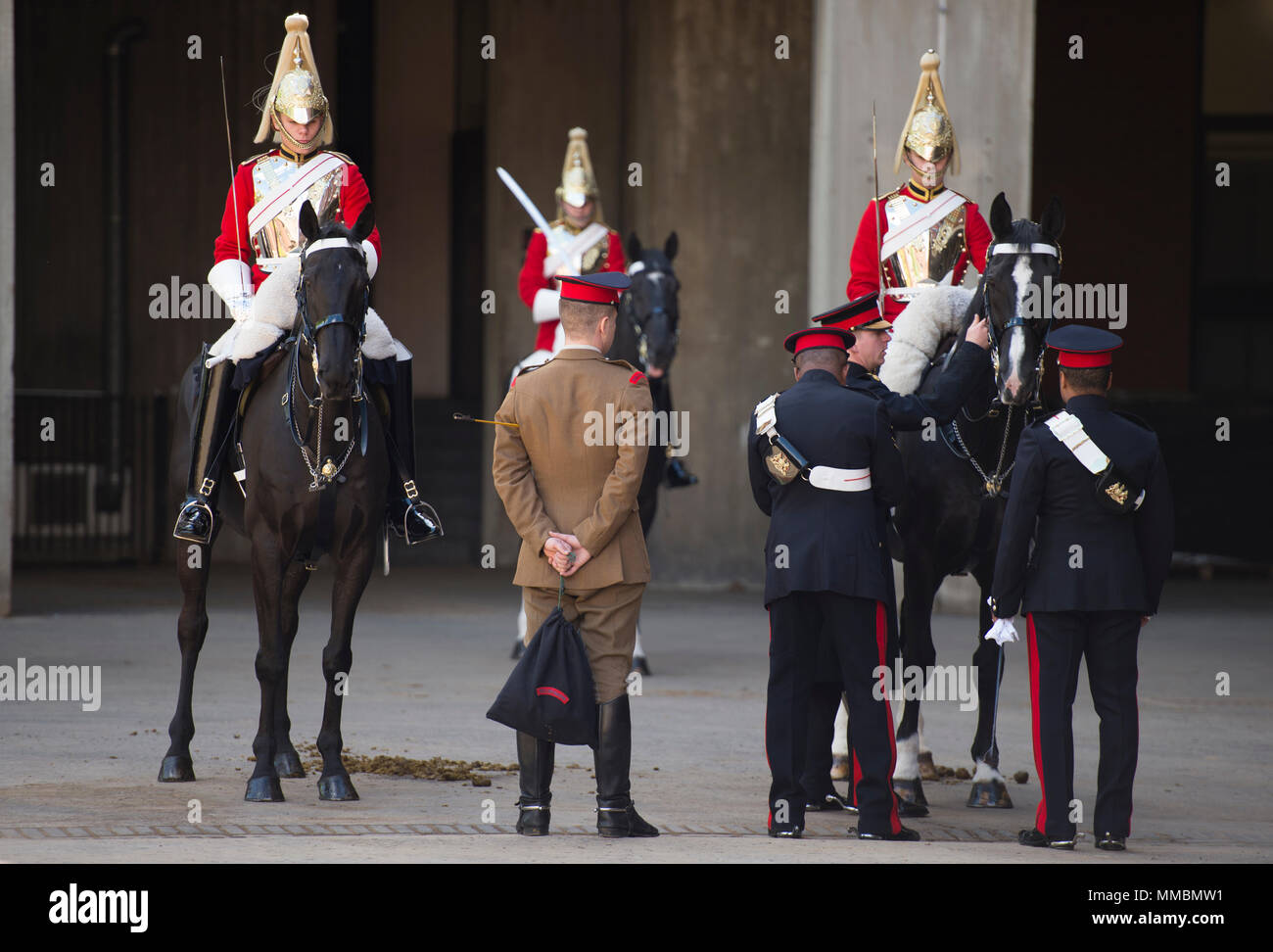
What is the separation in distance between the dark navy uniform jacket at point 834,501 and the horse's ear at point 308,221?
2.07 m

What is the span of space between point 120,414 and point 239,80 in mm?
3677

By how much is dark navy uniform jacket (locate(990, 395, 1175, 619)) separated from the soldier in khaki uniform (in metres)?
1.47

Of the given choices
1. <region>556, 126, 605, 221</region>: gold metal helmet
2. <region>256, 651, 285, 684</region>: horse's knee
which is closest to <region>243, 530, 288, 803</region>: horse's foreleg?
<region>256, 651, 285, 684</region>: horse's knee

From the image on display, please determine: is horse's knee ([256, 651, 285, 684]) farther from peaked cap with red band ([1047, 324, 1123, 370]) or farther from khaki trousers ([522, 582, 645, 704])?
peaked cap with red band ([1047, 324, 1123, 370])

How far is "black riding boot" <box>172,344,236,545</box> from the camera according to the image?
7.71 m

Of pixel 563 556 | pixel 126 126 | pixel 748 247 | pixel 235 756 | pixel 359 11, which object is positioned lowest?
pixel 235 756

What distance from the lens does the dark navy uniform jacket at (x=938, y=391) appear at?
6.91 m

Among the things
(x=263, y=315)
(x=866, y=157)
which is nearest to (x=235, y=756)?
(x=263, y=315)

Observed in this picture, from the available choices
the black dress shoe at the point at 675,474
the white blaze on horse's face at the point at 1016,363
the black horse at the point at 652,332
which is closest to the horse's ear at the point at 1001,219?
the white blaze on horse's face at the point at 1016,363

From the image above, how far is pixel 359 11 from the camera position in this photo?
18.9 metres

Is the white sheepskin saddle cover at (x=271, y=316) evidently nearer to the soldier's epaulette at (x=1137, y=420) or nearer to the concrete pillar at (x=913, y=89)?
the soldier's epaulette at (x=1137, y=420)
